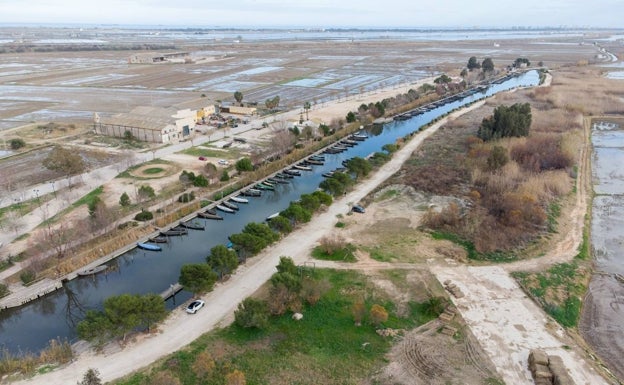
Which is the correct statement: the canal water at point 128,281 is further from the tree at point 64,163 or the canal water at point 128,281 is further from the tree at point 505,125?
the tree at point 505,125

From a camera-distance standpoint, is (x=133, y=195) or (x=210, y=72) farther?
(x=210, y=72)

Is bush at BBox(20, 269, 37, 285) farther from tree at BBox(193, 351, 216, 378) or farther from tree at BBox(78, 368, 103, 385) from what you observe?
tree at BBox(193, 351, 216, 378)

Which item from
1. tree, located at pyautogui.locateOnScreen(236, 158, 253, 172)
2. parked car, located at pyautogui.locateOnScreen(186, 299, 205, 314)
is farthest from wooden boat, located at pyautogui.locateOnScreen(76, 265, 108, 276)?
tree, located at pyautogui.locateOnScreen(236, 158, 253, 172)

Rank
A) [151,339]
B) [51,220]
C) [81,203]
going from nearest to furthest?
[151,339], [51,220], [81,203]

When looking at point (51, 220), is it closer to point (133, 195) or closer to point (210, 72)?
point (133, 195)

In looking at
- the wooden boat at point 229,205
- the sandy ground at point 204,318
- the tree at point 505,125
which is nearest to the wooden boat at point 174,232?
the wooden boat at point 229,205

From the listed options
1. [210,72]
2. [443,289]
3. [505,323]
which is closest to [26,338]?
[443,289]

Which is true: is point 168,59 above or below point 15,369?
above
